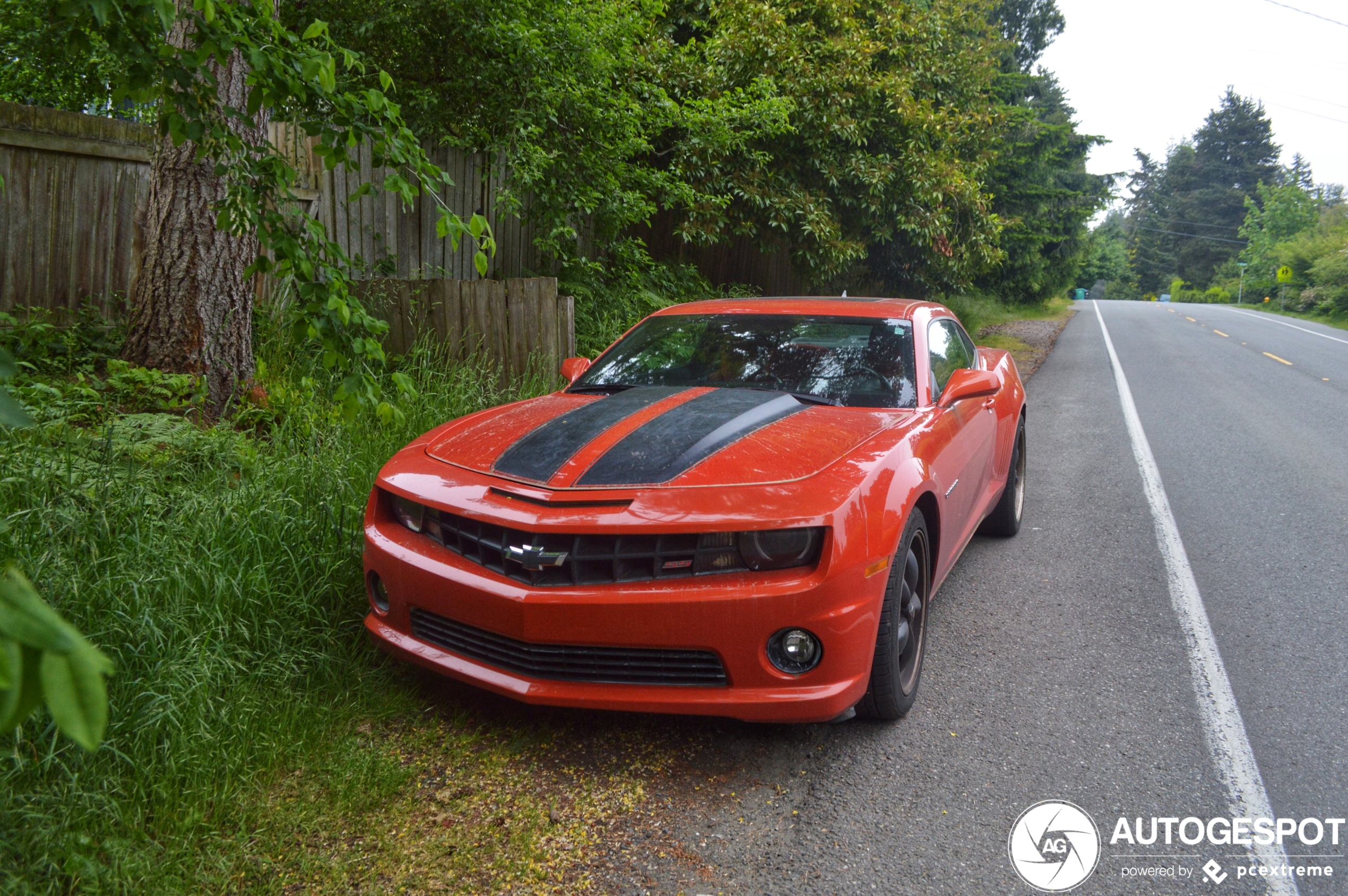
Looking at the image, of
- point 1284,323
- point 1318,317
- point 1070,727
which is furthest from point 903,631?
point 1318,317

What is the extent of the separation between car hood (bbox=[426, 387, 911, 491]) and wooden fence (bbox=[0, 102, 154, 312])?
126 inches

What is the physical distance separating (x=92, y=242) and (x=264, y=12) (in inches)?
161

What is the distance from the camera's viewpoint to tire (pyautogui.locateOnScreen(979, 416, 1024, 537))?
5.36 m

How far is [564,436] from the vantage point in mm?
3326

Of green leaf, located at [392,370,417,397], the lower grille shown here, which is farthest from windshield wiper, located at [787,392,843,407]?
green leaf, located at [392,370,417,397]

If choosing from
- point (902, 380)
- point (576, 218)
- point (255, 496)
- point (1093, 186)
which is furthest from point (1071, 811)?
point (1093, 186)

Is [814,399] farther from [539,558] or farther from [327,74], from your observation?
[327,74]

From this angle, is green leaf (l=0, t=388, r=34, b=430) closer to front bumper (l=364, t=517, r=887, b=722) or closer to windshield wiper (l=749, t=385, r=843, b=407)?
front bumper (l=364, t=517, r=887, b=722)

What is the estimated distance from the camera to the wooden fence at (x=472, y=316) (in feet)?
21.3

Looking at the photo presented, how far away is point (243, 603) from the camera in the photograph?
10.9ft

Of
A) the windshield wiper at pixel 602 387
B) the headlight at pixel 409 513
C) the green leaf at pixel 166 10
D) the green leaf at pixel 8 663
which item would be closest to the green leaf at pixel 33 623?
the green leaf at pixel 8 663

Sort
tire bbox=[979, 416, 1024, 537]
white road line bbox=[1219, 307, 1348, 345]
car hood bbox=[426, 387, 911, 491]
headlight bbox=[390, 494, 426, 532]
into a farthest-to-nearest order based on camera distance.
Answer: white road line bbox=[1219, 307, 1348, 345] < tire bbox=[979, 416, 1024, 537] < headlight bbox=[390, 494, 426, 532] < car hood bbox=[426, 387, 911, 491]

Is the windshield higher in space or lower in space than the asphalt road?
higher

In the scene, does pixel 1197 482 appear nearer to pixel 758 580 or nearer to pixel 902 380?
pixel 902 380
